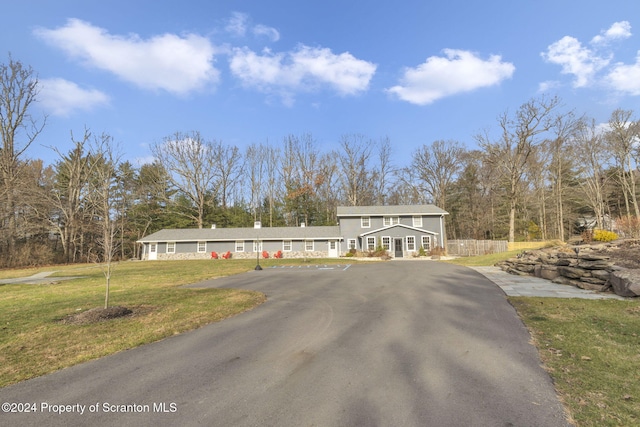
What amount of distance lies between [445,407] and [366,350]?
1.89 metres

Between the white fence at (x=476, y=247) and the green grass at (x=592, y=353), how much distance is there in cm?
2347

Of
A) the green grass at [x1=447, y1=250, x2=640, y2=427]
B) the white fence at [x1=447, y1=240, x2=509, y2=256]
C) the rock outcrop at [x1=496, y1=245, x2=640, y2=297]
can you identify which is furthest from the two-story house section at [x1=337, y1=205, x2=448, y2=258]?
the green grass at [x1=447, y1=250, x2=640, y2=427]

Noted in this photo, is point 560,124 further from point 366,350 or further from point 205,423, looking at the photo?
point 205,423

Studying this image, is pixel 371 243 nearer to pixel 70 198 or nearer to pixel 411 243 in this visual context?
pixel 411 243

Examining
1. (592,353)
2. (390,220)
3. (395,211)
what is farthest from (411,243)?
(592,353)

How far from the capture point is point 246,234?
1426 inches

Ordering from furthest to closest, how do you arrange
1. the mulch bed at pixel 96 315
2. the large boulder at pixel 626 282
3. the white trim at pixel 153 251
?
the white trim at pixel 153 251
the large boulder at pixel 626 282
the mulch bed at pixel 96 315

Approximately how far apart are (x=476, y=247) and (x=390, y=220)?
921 cm

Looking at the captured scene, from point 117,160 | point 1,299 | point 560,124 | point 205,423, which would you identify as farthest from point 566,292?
point 117,160

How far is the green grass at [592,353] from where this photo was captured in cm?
323

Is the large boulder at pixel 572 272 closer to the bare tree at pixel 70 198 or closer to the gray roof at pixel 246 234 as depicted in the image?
the gray roof at pixel 246 234

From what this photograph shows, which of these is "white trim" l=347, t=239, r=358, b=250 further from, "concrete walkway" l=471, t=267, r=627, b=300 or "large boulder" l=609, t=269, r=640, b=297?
"large boulder" l=609, t=269, r=640, b=297

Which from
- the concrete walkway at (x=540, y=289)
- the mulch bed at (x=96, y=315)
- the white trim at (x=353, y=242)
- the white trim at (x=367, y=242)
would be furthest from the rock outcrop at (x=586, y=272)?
the white trim at (x=353, y=242)

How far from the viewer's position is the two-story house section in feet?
109
